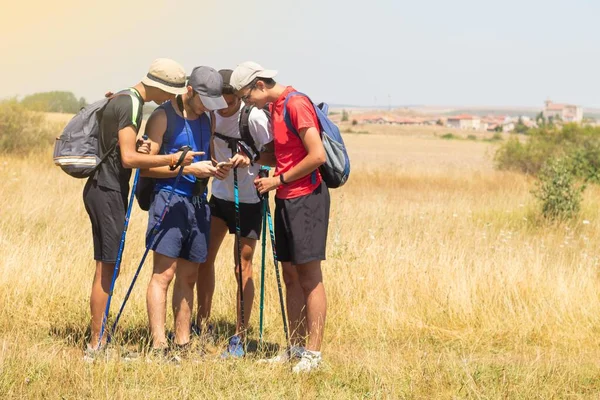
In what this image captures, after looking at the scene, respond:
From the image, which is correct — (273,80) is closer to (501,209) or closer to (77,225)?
(77,225)

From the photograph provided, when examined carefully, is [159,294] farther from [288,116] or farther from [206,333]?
[288,116]

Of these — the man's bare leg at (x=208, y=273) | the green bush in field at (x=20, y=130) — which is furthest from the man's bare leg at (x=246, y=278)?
the green bush in field at (x=20, y=130)

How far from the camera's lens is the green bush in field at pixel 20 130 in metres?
20.0

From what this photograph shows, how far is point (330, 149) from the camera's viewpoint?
525 cm

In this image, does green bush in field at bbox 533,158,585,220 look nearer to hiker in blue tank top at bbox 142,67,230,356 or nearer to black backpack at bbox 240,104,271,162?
black backpack at bbox 240,104,271,162

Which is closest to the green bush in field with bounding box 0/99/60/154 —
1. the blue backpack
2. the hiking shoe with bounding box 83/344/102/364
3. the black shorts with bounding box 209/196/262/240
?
the black shorts with bounding box 209/196/262/240

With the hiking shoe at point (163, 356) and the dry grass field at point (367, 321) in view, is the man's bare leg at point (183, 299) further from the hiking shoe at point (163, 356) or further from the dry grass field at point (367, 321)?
the dry grass field at point (367, 321)

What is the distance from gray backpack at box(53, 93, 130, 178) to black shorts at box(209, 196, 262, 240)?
972 millimetres

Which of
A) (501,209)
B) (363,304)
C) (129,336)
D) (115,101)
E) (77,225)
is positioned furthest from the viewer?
(501,209)

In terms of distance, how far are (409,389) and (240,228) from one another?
1.66 m

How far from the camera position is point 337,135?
A: 5309 millimetres

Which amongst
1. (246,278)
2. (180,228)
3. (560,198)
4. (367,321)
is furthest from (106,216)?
(560,198)

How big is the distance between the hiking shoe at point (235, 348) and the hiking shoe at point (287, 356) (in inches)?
9.4

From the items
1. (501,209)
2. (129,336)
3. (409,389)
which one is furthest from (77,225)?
(501,209)
